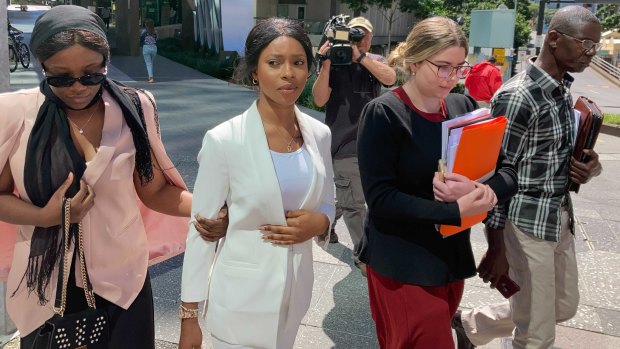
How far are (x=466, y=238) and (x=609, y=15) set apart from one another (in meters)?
73.7

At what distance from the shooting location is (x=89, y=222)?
6.77 ft

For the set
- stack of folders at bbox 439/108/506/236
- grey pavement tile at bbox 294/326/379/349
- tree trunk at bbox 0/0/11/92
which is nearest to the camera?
stack of folders at bbox 439/108/506/236

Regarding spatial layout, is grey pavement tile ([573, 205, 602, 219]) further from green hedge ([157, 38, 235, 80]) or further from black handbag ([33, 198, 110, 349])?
green hedge ([157, 38, 235, 80])

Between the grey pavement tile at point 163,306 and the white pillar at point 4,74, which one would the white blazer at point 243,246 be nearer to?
the white pillar at point 4,74

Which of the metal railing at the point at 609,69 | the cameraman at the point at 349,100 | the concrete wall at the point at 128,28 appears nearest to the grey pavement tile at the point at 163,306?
the cameraman at the point at 349,100

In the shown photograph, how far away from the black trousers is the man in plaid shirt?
1532mm

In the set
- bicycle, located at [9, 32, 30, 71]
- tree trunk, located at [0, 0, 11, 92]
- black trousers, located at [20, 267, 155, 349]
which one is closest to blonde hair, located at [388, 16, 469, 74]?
black trousers, located at [20, 267, 155, 349]

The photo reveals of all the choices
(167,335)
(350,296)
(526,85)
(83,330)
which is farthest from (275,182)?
(350,296)

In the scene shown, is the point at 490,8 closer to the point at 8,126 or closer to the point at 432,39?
the point at 432,39

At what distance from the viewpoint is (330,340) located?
143 inches

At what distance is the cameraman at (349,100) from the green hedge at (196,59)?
13.4m

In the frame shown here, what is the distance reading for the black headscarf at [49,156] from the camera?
193 cm

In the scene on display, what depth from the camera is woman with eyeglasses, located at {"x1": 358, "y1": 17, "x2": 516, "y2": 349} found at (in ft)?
7.47

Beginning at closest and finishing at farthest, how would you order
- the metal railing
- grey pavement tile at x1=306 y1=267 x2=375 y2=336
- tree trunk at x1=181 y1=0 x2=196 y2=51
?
grey pavement tile at x1=306 y1=267 x2=375 y2=336 < tree trunk at x1=181 y1=0 x2=196 y2=51 < the metal railing
